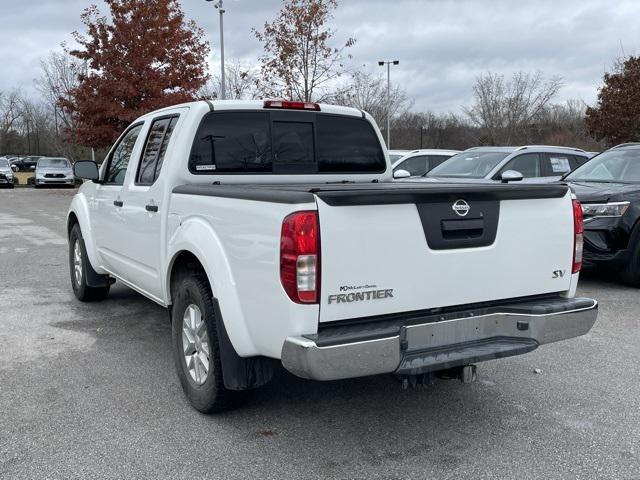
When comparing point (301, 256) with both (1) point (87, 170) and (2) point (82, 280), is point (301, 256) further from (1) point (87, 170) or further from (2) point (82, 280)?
(2) point (82, 280)

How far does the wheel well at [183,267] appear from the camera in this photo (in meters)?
3.99

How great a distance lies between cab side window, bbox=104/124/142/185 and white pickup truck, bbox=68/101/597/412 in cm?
87

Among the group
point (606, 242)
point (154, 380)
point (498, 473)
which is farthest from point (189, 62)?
point (498, 473)

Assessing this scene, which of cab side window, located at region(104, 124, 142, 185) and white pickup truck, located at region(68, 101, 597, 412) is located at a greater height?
cab side window, located at region(104, 124, 142, 185)

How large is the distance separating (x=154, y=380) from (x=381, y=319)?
6.79 feet

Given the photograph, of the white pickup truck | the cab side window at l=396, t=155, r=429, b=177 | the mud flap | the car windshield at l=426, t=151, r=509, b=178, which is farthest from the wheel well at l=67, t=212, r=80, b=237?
the cab side window at l=396, t=155, r=429, b=177

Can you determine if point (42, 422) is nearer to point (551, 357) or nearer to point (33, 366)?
point (33, 366)

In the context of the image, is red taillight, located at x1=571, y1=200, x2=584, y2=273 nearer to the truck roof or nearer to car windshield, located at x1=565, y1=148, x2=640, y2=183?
the truck roof

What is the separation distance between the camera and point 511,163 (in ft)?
36.0

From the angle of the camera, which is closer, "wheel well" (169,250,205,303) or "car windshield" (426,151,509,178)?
"wheel well" (169,250,205,303)

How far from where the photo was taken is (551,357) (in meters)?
5.04

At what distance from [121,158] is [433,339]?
11.9ft

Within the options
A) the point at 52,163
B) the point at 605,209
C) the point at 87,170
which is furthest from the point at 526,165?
the point at 52,163

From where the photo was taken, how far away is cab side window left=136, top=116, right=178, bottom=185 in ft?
15.8
